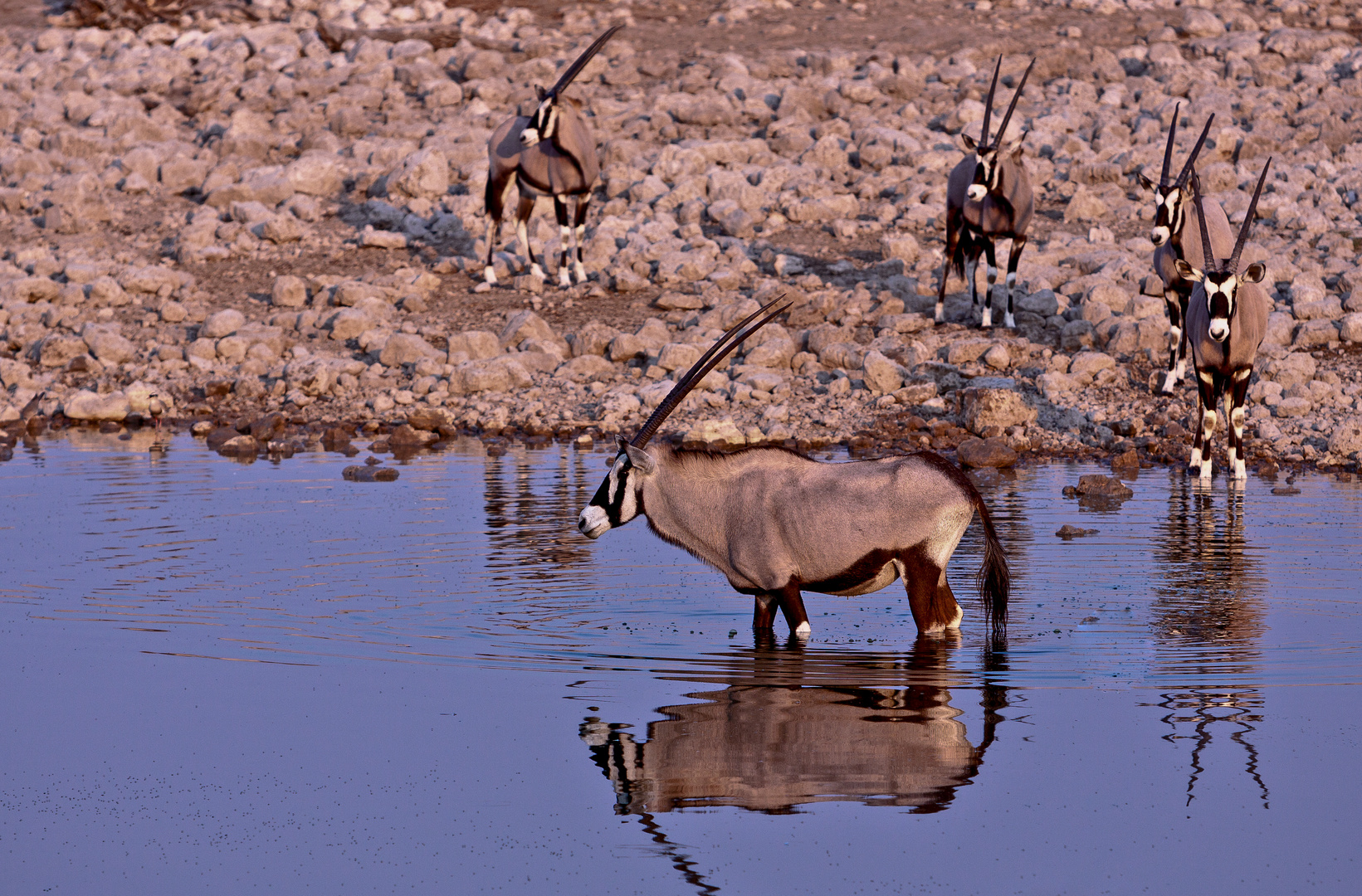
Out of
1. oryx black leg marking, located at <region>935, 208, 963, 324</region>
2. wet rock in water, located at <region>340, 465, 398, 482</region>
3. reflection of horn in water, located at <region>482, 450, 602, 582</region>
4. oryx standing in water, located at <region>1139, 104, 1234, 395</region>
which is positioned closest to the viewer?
reflection of horn in water, located at <region>482, 450, 602, 582</region>

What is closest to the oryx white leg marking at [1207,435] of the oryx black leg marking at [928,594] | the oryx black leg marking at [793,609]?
the oryx black leg marking at [928,594]

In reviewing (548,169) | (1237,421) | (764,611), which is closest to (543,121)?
(548,169)

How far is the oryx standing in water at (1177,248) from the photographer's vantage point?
52.0ft

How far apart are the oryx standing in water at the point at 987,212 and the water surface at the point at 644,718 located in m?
7.19

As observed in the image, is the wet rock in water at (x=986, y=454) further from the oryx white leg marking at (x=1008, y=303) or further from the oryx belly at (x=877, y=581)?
the oryx belly at (x=877, y=581)

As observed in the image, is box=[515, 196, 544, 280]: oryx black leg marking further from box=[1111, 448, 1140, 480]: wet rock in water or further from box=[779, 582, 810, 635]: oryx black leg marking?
box=[779, 582, 810, 635]: oryx black leg marking

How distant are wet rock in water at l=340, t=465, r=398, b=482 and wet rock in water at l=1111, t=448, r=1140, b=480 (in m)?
6.13

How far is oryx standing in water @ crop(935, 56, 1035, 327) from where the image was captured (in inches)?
714

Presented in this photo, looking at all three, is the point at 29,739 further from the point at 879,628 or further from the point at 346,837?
the point at 879,628

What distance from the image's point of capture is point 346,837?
5.31 metres

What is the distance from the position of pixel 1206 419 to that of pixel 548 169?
9378 mm

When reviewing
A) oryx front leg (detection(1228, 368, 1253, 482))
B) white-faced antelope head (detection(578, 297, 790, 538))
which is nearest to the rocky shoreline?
oryx front leg (detection(1228, 368, 1253, 482))

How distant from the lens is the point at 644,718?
670 cm

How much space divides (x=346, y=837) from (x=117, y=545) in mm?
6194
